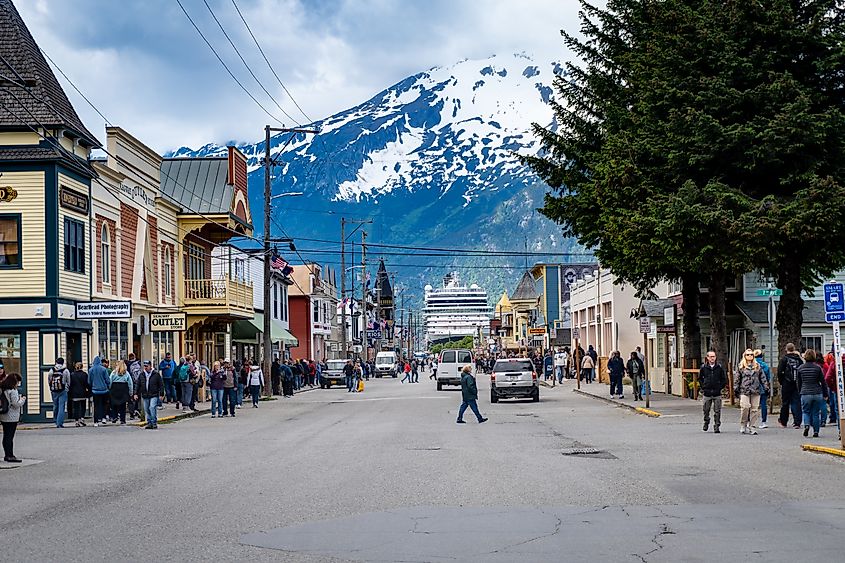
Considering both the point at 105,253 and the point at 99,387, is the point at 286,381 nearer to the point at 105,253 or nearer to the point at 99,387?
the point at 105,253

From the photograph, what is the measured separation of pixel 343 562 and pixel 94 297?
27.9 m

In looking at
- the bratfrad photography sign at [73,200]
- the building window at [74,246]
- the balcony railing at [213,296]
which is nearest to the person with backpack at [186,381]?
the building window at [74,246]

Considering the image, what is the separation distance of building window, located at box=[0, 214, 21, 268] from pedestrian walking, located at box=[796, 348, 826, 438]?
21740mm

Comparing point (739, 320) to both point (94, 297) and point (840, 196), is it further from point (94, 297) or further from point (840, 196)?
point (94, 297)

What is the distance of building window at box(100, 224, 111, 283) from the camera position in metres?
37.7

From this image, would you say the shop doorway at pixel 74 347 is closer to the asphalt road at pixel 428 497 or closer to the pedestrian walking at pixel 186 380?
the pedestrian walking at pixel 186 380

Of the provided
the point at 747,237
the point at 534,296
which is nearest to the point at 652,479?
the point at 747,237

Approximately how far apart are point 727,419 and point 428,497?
1640 centimetres

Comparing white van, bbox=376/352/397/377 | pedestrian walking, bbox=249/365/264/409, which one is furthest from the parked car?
white van, bbox=376/352/397/377

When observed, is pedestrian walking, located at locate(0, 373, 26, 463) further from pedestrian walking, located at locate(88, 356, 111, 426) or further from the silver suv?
the silver suv

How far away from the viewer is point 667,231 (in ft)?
97.1

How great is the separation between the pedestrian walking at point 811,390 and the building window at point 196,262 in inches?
1304

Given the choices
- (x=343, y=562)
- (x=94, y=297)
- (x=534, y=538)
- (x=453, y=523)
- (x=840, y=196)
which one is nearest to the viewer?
(x=343, y=562)

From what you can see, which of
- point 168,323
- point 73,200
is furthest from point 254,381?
point 73,200
